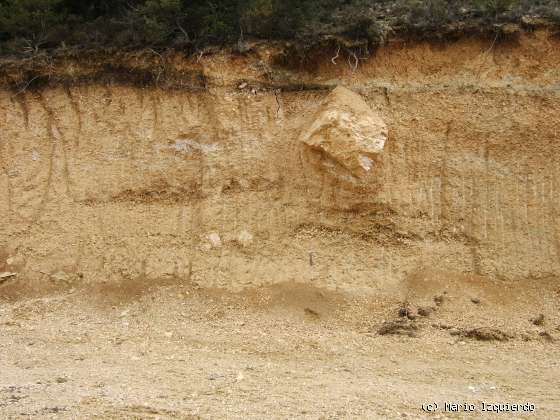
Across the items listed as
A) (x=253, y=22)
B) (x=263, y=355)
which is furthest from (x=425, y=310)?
(x=253, y=22)

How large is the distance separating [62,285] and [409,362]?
16.1 ft

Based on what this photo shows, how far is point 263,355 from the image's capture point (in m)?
7.10

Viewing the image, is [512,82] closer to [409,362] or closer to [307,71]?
[307,71]

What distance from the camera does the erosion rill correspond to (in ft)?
28.0

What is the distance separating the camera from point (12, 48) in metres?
9.62

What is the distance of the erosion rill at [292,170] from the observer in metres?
8.55

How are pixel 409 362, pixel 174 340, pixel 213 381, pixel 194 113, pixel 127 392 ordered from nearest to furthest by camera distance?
pixel 127 392, pixel 213 381, pixel 409 362, pixel 174 340, pixel 194 113

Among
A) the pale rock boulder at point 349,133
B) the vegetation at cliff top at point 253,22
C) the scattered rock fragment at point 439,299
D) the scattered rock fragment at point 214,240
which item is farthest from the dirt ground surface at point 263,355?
the vegetation at cliff top at point 253,22

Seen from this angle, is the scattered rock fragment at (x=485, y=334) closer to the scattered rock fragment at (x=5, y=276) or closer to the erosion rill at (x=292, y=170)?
the erosion rill at (x=292, y=170)

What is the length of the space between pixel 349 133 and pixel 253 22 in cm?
231

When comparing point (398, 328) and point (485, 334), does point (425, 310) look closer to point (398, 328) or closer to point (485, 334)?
point (398, 328)

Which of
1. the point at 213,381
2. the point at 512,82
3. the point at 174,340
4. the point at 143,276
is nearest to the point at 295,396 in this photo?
the point at 213,381

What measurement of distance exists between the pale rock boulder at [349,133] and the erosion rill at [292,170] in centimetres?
2

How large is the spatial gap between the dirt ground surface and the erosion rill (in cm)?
46
